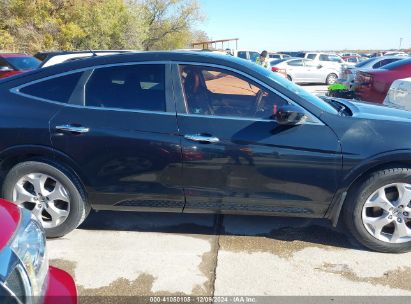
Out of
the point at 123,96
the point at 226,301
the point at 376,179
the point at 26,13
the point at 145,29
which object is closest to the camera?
the point at 226,301

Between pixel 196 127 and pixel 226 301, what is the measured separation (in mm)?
1378

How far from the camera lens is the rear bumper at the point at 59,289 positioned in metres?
1.86

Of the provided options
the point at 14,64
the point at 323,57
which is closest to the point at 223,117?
the point at 14,64

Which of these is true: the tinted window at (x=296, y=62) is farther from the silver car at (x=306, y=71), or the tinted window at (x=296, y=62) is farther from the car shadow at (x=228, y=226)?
the car shadow at (x=228, y=226)

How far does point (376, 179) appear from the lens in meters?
3.08

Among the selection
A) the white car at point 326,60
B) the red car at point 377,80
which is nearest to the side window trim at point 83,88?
the red car at point 377,80

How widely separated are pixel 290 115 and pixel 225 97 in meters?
0.71

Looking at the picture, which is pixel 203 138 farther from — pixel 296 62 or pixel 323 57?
pixel 323 57

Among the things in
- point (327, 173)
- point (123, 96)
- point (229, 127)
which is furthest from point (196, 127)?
point (327, 173)

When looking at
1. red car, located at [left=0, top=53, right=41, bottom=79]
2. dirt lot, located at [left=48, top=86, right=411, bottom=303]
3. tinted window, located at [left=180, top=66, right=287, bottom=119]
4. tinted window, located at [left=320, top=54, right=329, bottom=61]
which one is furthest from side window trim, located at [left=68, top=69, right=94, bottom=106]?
tinted window, located at [left=320, top=54, right=329, bottom=61]

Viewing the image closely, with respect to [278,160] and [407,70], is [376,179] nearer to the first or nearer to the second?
[278,160]

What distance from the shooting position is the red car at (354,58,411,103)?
759cm

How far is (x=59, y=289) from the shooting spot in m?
1.96

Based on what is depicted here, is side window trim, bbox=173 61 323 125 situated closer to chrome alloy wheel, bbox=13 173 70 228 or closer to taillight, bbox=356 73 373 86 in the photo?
chrome alloy wheel, bbox=13 173 70 228
